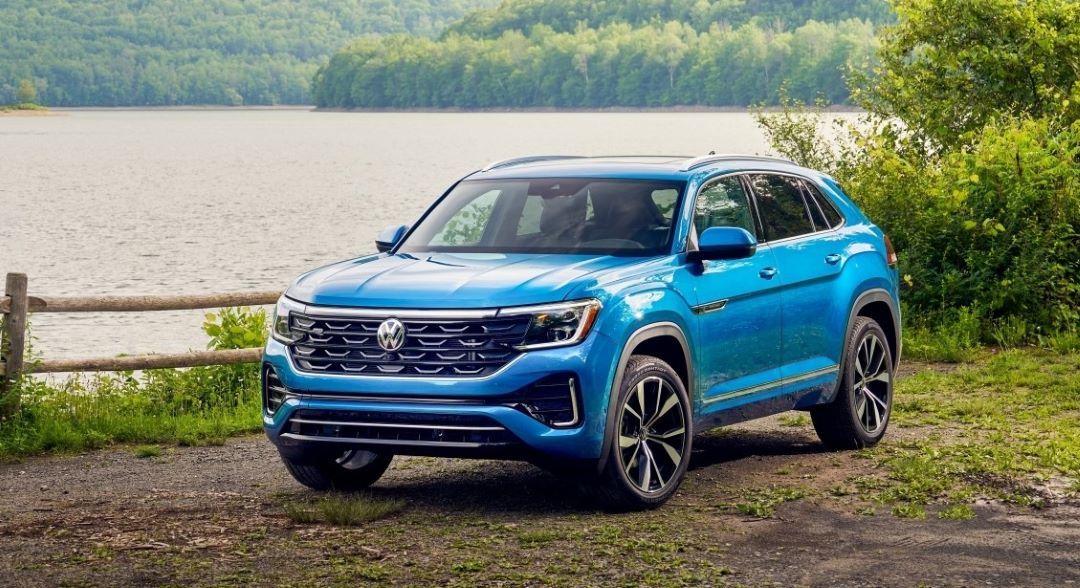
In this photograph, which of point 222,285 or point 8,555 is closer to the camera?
point 8,555

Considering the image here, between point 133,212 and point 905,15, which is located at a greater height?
point 905,15

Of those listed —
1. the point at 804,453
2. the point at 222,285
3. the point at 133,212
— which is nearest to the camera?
the point at 804,453

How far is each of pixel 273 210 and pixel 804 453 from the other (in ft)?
190

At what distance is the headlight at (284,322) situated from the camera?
26.0 ft

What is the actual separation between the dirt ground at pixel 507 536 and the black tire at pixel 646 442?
0.13m

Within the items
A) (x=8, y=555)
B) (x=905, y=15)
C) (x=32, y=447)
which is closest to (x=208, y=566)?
(x=8, y=555)

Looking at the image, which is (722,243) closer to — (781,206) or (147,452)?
(781,206)

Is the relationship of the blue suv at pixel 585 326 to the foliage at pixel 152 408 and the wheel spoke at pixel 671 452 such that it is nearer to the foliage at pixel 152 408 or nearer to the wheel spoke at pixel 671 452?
the wheel spoke at pixel 671 452

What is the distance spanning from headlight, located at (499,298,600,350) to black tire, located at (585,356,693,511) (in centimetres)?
39

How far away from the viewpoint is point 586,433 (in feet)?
24.7

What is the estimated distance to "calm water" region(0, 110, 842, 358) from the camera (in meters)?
36.8

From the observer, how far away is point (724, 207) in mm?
8922

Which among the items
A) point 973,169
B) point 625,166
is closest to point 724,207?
point 625,166

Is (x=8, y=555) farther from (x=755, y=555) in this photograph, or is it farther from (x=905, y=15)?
(x=905, y=15)
